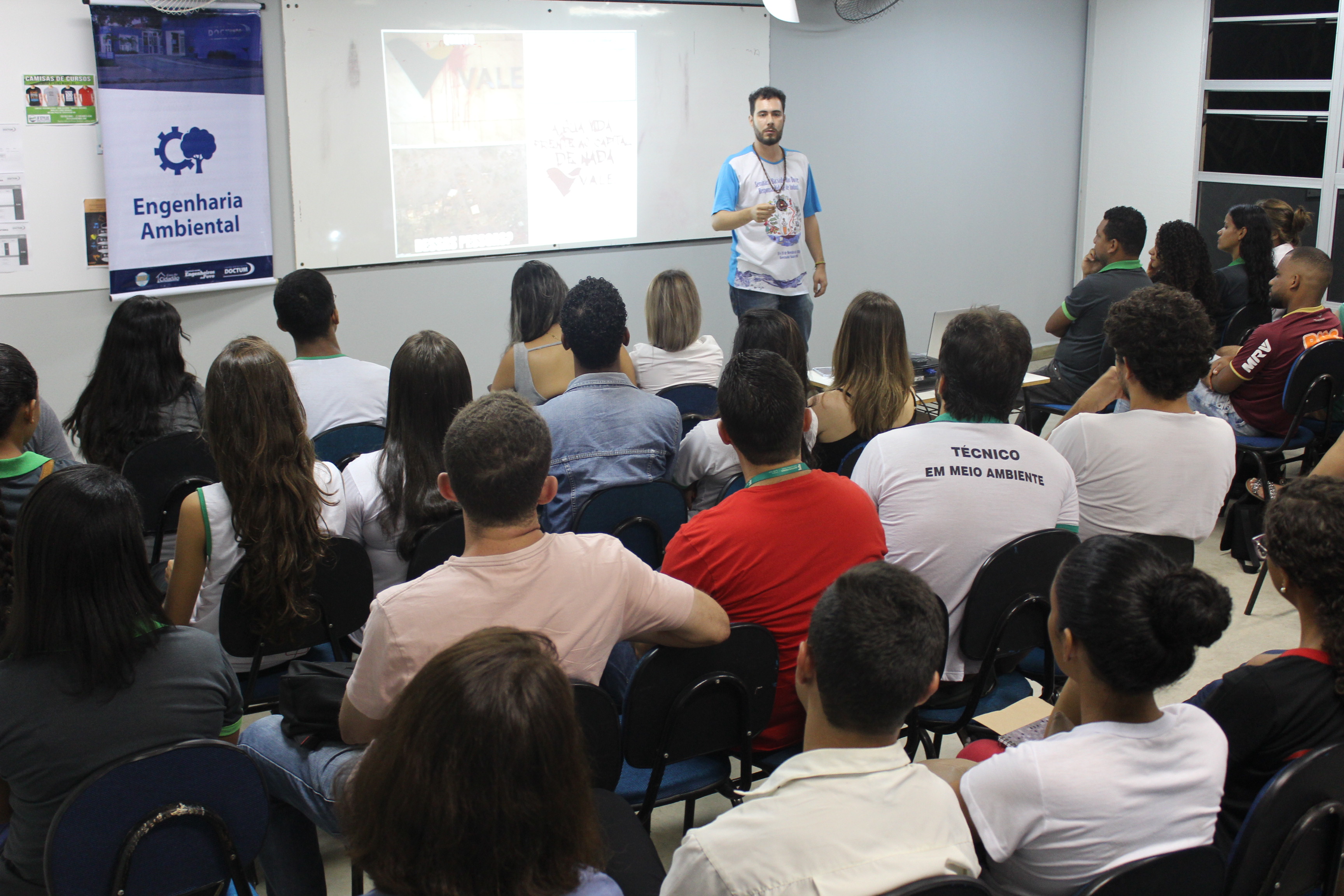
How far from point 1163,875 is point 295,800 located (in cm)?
144

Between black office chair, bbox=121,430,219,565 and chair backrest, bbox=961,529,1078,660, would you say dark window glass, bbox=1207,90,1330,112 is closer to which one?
chair backrest, bbox=961,529,1078,660

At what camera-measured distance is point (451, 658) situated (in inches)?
43.1

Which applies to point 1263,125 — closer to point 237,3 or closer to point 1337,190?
point 1337,190

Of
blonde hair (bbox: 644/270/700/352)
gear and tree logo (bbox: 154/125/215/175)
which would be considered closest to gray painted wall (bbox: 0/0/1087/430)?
gear and tree logo (bbox: 154/125/215/175)

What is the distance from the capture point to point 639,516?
2.72m

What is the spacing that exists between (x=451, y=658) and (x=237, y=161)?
14.1ft

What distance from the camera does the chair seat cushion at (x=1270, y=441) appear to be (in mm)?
4234

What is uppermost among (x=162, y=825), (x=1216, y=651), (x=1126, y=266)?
(x=1126, y=266)

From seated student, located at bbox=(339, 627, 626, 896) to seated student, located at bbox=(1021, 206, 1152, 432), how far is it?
3998 millimetres

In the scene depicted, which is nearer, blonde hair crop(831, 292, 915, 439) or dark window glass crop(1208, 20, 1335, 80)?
blonde hair crop(831, 292, 915, 439)

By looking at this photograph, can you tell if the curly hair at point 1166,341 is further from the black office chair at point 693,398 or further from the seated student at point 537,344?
the seated student at point 537,344

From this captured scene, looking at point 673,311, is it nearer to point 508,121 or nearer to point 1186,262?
point 508,121

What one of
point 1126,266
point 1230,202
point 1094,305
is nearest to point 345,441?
point 1094,305

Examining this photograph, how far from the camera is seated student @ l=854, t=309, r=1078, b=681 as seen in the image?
226cm
